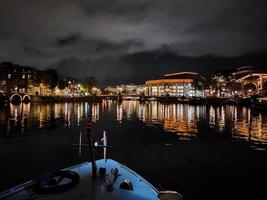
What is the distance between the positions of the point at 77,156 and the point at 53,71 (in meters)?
176

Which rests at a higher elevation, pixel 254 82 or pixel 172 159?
pixel 254 82

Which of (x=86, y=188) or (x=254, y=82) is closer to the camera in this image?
(x=86, y=188)

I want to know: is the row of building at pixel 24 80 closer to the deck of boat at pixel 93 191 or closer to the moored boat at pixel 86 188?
the moored boat at pixel 86 188

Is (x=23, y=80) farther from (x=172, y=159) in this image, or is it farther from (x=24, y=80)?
(x=172, y=159)

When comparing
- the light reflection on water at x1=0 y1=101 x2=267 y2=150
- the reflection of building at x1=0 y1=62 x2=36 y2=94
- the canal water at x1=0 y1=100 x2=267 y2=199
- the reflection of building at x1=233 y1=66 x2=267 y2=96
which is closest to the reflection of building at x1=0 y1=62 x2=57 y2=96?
the reflection of building at x1=0 y1=62 x2=36 y2=94

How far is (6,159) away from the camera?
94.3 ft

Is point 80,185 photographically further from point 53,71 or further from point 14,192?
point 53,71

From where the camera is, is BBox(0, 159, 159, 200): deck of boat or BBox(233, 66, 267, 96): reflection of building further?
BBox(233, 66, 267, 96): reflection of building

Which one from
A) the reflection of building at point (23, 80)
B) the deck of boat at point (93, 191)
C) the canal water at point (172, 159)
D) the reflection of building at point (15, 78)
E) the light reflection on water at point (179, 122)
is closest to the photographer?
the deck of boat at point (93, 191)

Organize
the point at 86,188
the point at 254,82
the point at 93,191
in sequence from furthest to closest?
1. the point at 254,82
2. the point at 86,188
3. the point at 93,191

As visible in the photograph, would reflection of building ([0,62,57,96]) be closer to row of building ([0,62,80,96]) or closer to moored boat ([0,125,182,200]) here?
row of building ([0,62,80,96])

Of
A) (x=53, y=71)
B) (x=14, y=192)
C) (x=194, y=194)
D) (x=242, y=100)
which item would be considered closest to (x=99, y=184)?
(x=14, y=192)

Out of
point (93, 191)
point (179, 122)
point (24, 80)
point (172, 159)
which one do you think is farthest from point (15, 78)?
point (93, 191)

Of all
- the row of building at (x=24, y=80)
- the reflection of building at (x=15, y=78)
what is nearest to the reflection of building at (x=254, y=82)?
the row of building at (x=24, y=80)
